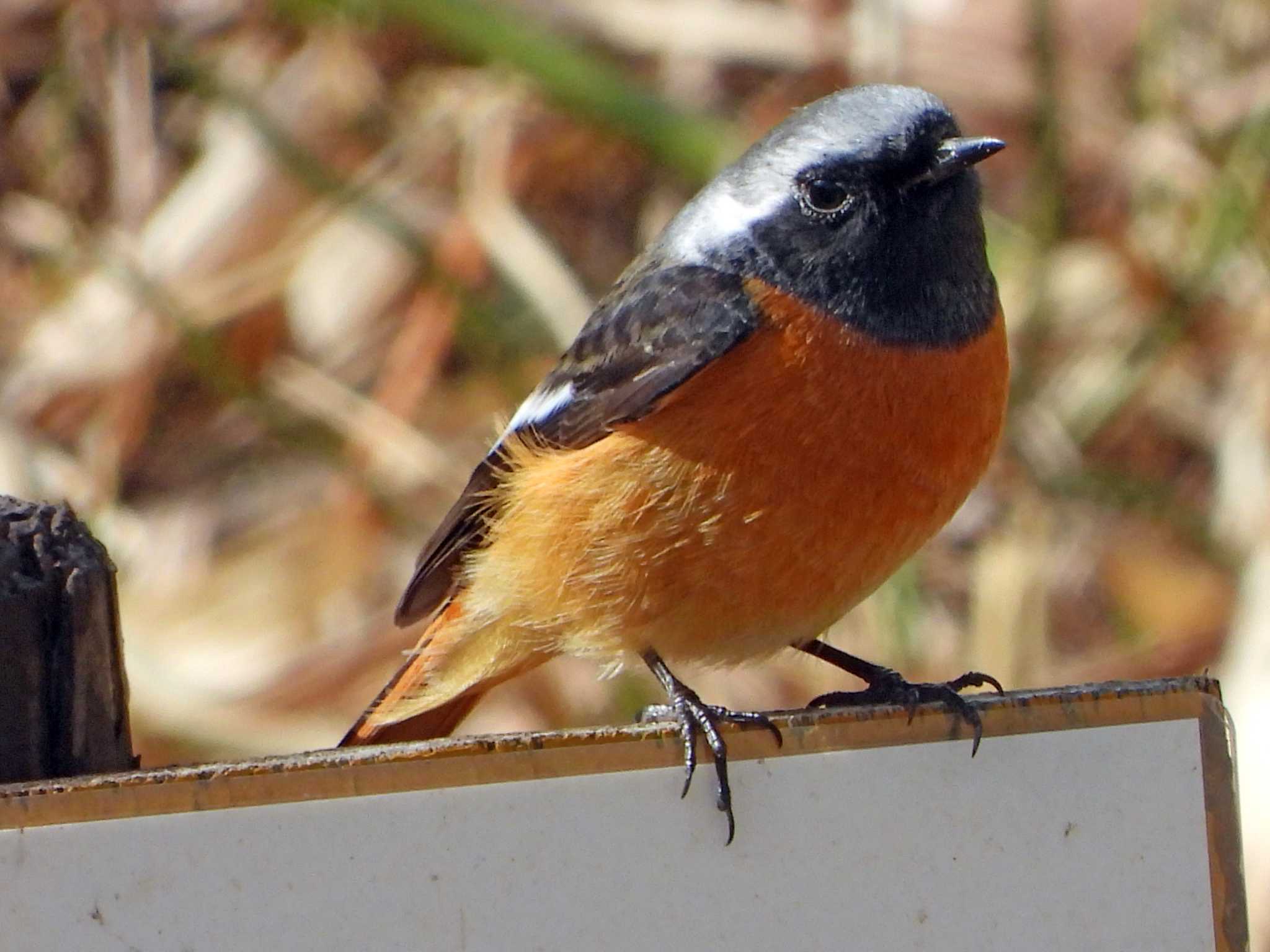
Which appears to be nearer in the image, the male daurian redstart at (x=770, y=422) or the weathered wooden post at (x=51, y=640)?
the weathered wooden post at (x=51, y=640)

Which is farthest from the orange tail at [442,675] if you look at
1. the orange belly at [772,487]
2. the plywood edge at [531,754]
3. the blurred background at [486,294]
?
the blurred background at [486,294]

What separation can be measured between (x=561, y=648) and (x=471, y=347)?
223 centimetres

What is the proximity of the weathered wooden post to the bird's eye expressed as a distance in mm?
1356

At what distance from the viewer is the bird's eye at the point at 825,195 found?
287 cm

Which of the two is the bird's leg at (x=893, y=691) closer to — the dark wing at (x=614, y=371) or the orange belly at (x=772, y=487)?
the orange belly at (x=772, y=487)

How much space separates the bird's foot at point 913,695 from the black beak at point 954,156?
0.77 meters

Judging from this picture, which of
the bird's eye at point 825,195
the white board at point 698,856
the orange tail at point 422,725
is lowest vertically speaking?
the white board at point 698,856

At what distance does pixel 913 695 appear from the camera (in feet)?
8.66

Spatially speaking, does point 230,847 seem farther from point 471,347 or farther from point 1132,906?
point 471,347

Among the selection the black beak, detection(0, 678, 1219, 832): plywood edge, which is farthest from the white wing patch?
detection(0, 678, 1219, 832): plywood edge

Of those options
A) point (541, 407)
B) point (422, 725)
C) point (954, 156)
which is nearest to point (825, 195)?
point (954, 156)

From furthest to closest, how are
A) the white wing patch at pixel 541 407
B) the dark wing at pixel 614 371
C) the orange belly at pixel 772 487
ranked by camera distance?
the white wing patch at pixel 541 407, the dark wing at pixel 614 371, the orange belly at pixel 772 487

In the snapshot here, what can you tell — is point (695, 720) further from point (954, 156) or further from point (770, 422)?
point (954, 156)

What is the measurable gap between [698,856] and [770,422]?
0.97 metres
